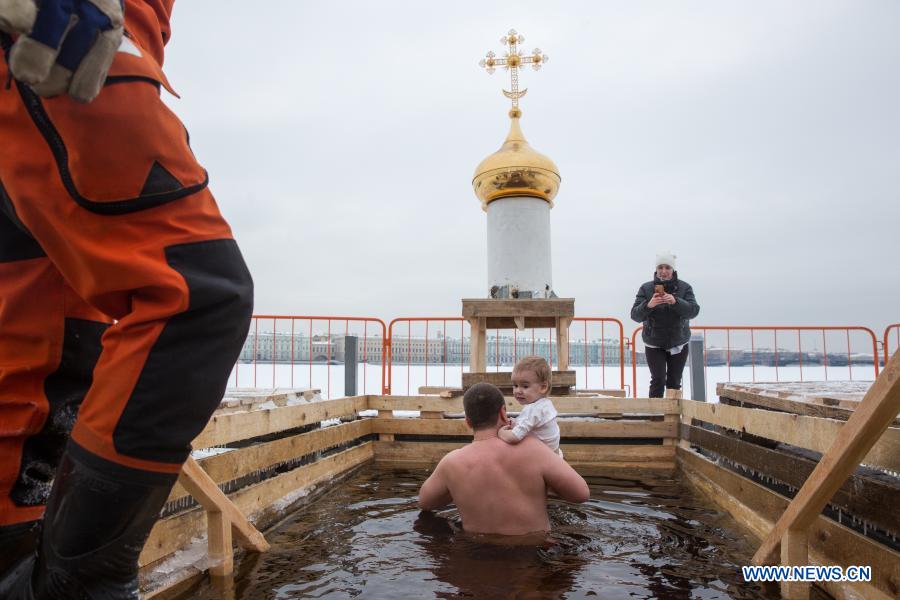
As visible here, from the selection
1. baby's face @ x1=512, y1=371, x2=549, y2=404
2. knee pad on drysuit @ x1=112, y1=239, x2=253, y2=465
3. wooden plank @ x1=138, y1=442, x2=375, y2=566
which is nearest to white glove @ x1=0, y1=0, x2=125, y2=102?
knee pad on drysuit @ x1=112, y1=239, x2=253, y2=465

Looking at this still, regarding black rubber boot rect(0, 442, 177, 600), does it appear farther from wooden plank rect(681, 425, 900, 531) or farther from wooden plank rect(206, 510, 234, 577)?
wooden plank rect(681, 425, 900, 531)

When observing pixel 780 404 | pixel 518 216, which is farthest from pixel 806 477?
pixel 518 216

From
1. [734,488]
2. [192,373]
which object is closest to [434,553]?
[734,488]

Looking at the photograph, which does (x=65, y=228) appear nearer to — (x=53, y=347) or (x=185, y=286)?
(x=185, y=286)

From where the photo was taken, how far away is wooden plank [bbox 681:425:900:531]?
8.83ft

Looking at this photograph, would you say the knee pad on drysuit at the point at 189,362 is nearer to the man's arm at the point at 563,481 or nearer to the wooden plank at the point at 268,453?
the wooden plank at the point at 268,453

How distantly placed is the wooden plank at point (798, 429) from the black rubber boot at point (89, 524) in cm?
249

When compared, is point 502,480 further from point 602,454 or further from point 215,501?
point 602,454

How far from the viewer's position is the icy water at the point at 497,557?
10.2 ft

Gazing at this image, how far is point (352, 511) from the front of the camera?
481cm

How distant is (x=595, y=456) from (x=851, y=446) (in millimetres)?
4702

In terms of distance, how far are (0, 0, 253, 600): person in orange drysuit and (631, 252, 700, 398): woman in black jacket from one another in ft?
21.7

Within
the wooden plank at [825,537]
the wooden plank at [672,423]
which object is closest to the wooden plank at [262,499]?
the wooden plank at [825,537]

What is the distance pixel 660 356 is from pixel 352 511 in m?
4.67
